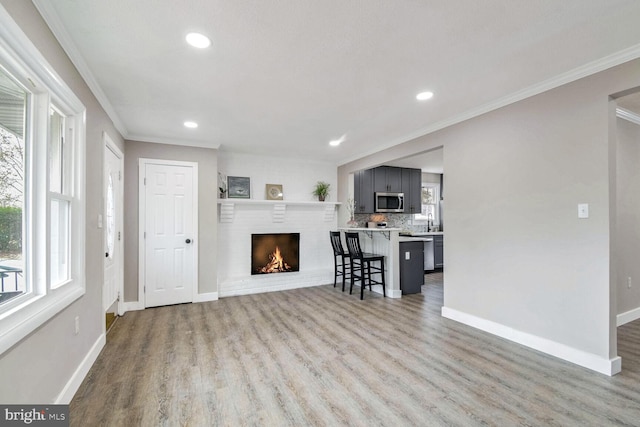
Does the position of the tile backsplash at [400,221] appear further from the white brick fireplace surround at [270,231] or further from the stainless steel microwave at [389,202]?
the white brick fireplace surround at [270,231]

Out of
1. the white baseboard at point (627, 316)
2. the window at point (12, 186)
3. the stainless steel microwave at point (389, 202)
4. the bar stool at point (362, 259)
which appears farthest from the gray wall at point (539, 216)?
the window at point (12, 186)

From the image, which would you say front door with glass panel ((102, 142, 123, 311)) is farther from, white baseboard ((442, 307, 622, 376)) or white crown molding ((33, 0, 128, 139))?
white baseboard ((442, 307, 622, 376))

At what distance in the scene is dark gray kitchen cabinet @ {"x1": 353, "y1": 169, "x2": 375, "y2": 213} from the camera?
19.6 ft

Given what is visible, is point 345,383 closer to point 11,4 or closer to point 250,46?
point 250,46

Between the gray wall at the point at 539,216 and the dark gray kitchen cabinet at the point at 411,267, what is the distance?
119 cm

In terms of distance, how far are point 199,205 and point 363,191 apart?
3.16 metres

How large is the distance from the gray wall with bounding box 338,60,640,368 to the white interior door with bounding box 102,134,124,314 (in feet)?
12.9

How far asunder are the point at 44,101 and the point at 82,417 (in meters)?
1.93

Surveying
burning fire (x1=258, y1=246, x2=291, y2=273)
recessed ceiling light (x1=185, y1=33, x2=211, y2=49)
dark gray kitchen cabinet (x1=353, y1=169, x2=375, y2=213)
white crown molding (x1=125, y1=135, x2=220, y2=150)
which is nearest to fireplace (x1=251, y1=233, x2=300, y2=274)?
burning fire (x1=258, y1=246, x2=291, y2=273)

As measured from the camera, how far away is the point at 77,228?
2258mm

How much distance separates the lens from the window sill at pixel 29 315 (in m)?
1.31

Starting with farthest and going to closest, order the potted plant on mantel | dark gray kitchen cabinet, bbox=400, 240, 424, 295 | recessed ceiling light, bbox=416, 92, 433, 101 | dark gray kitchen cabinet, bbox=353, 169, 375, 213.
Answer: dark gray kitchen cabinet, bbox=353, 169, 375, 213 → the potted plant on mantel → dark gray kitchen cabinet, bbox=400, 240, 424, 295 → recessed ceiling light, bbox=416, 92, 433, 101

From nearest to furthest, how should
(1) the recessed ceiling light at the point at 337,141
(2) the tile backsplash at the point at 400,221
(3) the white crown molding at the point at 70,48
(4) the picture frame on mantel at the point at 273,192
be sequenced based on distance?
(3) the white crown molding at the point at 70,48, (1) the recessed ceiling light at the point at 337,141, (4) the picture frame on mantel at the point at 273,192, (2) the tile backsplash at the point at 400,221

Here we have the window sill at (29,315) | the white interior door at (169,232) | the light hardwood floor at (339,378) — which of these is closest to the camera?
the window sill at (29,315)
